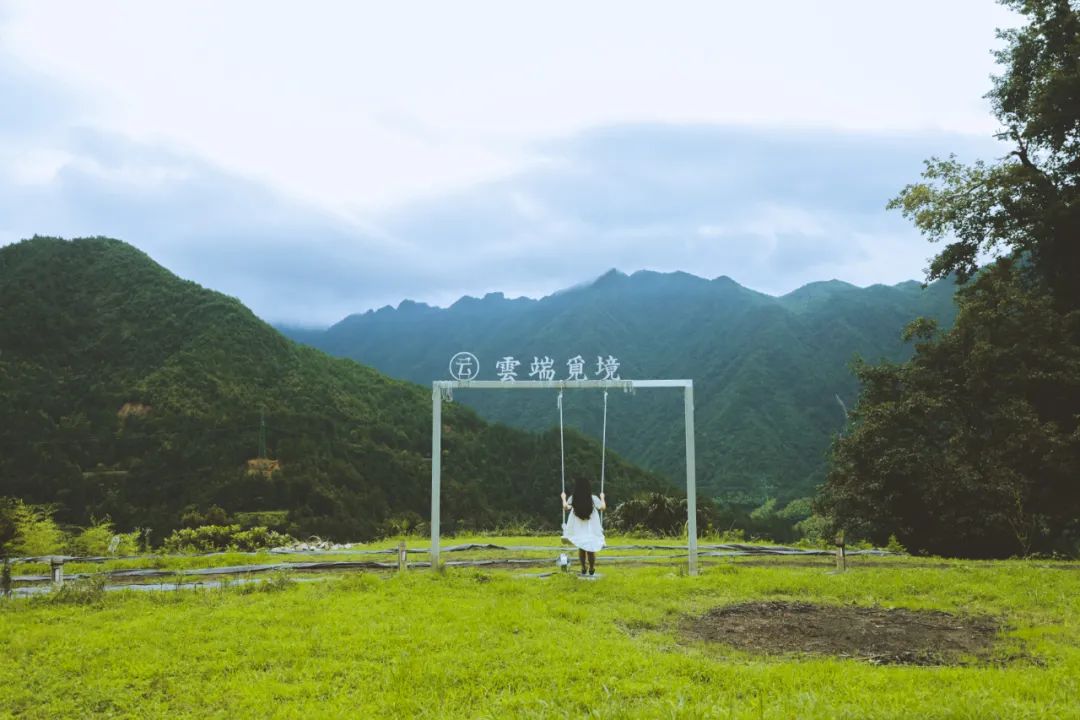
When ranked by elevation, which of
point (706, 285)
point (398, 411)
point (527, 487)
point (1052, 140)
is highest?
point (706, 285)

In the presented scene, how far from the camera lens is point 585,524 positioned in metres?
12.7

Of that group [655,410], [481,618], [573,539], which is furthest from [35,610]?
[655,410]

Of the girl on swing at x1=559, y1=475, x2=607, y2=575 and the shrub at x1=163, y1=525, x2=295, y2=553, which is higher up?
the girl on swing at x1=559, y1=475, x2=607, y2=575

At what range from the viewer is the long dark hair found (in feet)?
41.9

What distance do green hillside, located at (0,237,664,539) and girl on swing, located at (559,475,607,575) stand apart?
66.8 feet

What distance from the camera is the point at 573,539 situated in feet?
41.6

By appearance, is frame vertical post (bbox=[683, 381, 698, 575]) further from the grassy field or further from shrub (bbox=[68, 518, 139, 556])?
shrub (bbox=[68, 518, 139, 556])

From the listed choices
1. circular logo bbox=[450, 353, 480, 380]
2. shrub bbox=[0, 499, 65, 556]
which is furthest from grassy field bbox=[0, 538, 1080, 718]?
shrub bbox=[0, 499, 65, 556]

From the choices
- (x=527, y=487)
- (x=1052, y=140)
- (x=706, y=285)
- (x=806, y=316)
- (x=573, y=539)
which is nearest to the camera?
(x=573, y=539)

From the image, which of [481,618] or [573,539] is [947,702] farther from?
[573,539]

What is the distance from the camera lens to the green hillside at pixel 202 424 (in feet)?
107

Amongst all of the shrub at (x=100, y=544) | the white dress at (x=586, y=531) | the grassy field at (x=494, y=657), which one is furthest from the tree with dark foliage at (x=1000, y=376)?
the shrub at (x=100, y=544)

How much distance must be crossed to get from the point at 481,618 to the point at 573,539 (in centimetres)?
417

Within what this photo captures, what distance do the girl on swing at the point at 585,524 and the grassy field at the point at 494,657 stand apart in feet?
4.03
